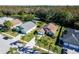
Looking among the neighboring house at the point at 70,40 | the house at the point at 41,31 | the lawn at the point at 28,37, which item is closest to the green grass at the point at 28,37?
the lawn at the point at 28,37

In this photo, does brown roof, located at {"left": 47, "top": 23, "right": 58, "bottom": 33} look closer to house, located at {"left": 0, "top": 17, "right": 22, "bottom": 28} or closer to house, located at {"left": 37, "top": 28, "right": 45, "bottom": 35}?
house, located at {"left": 37, "top": 28, "right": 45, "bottom": 35}

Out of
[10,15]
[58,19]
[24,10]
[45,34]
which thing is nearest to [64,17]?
[58,19]

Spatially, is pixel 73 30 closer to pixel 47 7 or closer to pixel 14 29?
pixel 47 7

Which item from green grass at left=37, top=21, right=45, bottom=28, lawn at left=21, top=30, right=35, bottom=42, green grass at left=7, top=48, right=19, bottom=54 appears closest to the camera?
green grass at left=7, top=48, right=19, bottom=54

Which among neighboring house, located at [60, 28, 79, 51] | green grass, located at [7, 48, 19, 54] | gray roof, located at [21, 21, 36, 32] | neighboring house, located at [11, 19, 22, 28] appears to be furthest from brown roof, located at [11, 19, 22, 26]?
neighboring house, located at [60, 28, 79, 51]

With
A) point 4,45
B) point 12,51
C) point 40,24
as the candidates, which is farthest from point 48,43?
point 4,45

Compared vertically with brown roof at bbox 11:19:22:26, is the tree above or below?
below

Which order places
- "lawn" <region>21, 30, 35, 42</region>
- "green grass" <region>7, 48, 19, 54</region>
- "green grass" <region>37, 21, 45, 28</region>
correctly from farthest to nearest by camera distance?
"green grass" <region>37, 21, 45, 28</region> → "lawn" <region>21, 30, 35, 42</region> → "green grass" <region>7, 48, 19, 54</region>
